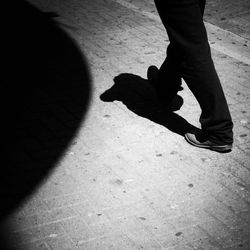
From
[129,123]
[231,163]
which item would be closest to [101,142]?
[129,123]

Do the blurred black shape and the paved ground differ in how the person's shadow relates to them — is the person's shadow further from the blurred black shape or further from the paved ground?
the blurred black shape

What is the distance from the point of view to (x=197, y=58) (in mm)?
3322

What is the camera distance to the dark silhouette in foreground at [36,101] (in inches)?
136

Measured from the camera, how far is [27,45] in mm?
6133

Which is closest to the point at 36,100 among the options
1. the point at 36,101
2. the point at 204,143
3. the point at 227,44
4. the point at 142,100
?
→ the point at 36,101

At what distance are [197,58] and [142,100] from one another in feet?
4.76

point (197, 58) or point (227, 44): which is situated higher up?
point (197, 58)

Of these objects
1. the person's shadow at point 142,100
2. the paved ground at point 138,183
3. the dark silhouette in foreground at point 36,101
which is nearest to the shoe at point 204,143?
the paved ground at point 138,183

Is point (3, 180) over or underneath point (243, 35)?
underneath

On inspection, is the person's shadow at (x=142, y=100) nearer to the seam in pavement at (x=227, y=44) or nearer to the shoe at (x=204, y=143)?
the shoe at (x=204, y=143)

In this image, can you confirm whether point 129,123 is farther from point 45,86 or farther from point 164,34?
point 164,34

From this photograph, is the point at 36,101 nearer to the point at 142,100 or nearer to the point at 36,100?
the point at 36,100

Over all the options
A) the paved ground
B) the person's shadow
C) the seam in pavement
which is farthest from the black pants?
the seam in pavement

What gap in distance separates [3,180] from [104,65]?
8.49 ft
